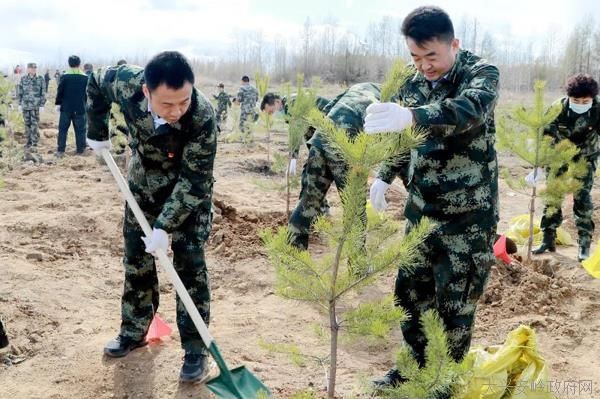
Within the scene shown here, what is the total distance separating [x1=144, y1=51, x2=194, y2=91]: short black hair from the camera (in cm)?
245

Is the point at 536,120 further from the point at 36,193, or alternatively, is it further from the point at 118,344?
the point at 36,193

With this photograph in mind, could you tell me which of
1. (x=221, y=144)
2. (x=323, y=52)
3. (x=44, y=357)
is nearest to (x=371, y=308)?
(x=44, y=357)

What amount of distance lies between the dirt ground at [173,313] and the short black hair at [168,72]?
4.68 feet

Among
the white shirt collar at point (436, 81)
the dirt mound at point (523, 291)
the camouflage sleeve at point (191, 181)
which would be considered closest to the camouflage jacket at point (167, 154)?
the camouflage sleeve at point (191, 181)

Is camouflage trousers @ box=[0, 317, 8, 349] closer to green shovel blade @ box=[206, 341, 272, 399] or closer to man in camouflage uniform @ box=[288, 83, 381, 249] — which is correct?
green shovel blade @ box=[206, 341, 272, 399]

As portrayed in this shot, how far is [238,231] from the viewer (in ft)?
19.1

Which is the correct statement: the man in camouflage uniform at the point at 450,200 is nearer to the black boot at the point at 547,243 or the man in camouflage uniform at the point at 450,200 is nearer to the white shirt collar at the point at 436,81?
the white shirt collar at the point at 436,81

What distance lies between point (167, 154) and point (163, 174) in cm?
13

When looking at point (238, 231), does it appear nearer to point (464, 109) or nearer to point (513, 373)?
point (513, 373)

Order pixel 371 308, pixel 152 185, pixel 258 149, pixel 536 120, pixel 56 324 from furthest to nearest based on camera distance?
pixel 258 149 < pixel 536 120 < pixel 56 324 < pixel 152 185 < pixel 371 308

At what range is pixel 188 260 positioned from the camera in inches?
116

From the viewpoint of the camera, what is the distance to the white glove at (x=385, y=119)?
5.91ft

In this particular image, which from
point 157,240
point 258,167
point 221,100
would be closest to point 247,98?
point 221,100

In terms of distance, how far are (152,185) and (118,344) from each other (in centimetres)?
95
